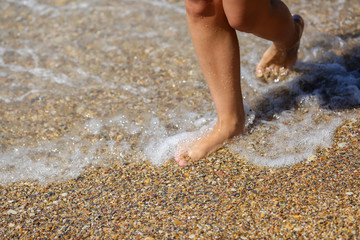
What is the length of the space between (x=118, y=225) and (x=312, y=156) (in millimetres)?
1021

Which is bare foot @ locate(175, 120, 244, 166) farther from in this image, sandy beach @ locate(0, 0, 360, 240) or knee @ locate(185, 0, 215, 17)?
knee @ locate(185, 0, 215, 17)

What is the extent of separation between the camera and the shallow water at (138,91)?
2.41 meters

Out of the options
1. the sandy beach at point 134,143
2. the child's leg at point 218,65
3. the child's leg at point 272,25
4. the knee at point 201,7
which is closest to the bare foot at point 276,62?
the child's leg at point 272,25

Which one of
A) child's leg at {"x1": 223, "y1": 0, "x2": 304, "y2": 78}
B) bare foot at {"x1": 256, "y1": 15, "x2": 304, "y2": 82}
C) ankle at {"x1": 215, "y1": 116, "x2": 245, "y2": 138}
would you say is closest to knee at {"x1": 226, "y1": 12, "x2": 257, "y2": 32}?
child's leg at {"x1": 223, "y1": 0, "x2": 304, "y2": 78}

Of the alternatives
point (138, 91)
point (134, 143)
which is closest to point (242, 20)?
point (134, 143)

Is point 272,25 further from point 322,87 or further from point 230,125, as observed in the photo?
Result: point 322,87

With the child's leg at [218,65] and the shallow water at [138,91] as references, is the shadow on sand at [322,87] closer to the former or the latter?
the shallow water at [138,91]

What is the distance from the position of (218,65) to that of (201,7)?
0.31 metres

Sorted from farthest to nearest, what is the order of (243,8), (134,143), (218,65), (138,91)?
(138,91) → (134,143) → (218,65) → (243,8)

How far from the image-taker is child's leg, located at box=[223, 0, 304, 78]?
195 cm

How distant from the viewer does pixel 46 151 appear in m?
2.54

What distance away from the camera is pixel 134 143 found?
99.0 inches

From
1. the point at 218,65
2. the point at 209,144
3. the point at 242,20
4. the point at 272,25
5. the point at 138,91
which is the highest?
the point at 242,20

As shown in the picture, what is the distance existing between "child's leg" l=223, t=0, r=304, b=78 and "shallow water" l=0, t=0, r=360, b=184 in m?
0.17
